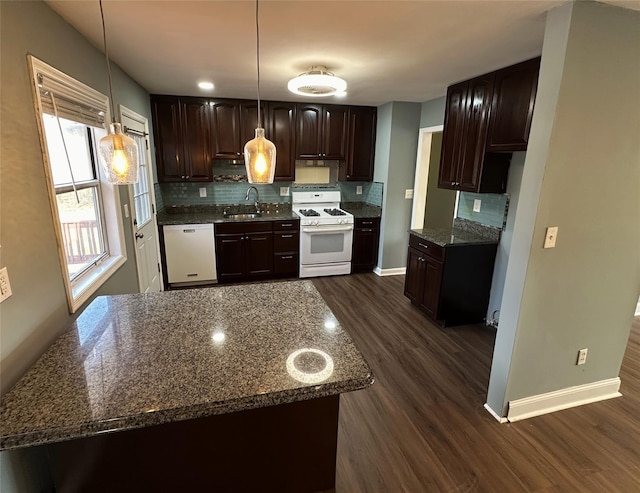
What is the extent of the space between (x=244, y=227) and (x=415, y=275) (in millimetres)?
2146

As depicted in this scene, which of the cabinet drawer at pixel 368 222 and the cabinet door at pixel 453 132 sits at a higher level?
the cabinet door at pixel 453 132

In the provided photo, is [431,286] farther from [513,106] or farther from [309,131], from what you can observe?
[309,131]

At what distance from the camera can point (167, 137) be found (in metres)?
3.97

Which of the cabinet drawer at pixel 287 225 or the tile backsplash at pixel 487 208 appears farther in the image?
the cabinet drawer at pixel 287 225

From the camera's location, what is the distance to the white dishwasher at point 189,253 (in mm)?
3928

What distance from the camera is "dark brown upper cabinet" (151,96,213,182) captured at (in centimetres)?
390

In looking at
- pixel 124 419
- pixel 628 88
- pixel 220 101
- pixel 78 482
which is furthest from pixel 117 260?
pixel 628 88

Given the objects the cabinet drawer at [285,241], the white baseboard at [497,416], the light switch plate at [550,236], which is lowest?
the white baseboard at [497,416]

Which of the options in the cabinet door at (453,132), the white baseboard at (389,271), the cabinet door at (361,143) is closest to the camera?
the cabinet door at (453,132)

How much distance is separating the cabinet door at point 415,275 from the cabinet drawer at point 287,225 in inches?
59.7

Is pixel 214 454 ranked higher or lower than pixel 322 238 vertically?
lower

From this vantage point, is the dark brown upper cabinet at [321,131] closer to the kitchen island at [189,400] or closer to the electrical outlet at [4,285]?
the kitchen island at [189,400]

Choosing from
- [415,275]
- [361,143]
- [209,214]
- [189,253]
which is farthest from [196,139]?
[415,275]

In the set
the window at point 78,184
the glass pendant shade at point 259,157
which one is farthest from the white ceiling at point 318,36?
the glass pendant shade at point 259,157
